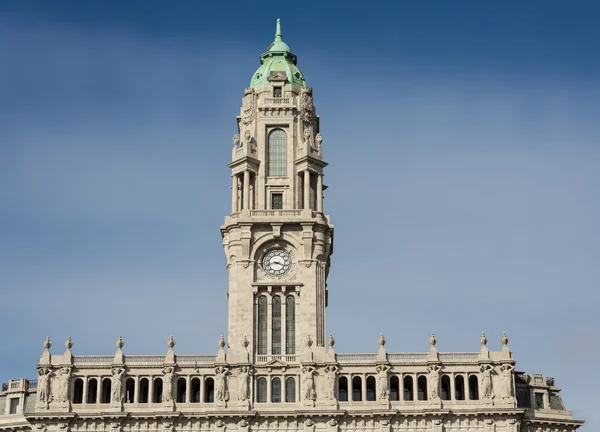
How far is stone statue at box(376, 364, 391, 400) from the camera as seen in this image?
124m

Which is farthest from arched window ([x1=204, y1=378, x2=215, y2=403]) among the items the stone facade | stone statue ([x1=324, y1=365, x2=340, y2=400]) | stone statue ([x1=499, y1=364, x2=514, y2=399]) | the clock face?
stone statue ([x1=499, y1=364, x2=514, y2=399])

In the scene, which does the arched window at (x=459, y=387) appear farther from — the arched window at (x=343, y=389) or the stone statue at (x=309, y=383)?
the stone statue at (x=309, y=383)

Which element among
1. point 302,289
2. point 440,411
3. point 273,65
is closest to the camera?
point 440,411

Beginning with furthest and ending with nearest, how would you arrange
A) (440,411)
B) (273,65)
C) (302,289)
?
(273,65) → (302,289) → (440,411)

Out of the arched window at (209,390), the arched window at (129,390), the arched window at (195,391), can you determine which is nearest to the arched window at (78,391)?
the arched window at (129,390)

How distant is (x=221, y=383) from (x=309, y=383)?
9033 millimetres

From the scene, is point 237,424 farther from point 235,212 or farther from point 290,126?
point 290,126

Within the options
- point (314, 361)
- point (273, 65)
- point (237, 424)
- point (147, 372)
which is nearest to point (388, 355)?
point (314, 361)

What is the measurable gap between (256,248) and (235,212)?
546cm

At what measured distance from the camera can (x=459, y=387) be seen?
127 meters

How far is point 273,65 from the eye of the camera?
143m

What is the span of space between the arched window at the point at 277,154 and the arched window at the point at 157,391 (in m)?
27.0

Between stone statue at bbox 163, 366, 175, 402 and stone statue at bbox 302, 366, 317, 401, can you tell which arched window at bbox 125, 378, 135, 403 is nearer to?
stone statue at bbox 163, 366, 175, 402

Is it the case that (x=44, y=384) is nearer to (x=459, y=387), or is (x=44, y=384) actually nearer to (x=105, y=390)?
(x=105, y=390)
